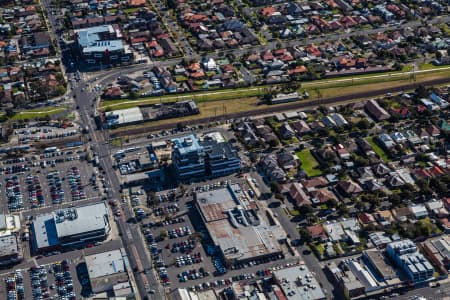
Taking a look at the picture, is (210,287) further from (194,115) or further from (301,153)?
(194,115)

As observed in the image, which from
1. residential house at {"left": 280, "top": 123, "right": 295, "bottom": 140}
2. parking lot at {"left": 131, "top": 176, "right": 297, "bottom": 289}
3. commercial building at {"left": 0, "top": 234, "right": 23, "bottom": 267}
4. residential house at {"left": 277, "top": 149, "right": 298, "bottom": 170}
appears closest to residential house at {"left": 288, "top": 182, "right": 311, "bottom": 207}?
residential house at {"left": 277, "top": 149, "right": 298, "bottom": 170}

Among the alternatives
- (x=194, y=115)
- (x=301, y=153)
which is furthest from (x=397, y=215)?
(x=194, y=115)

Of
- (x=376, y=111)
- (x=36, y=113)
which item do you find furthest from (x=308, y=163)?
(x=36, y=113)

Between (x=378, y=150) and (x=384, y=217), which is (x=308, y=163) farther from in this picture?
(x=384, y=217)

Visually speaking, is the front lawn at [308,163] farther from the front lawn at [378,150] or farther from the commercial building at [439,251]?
the commercial building at [439,251]

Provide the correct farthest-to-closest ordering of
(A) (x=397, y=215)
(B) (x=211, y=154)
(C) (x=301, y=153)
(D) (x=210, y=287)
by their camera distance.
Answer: (C) (x=301, y=153), (B) (x=211, y=154), (A) (x=397, y=215), (D) (x=210, y=287)
